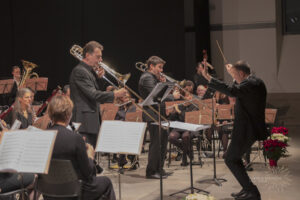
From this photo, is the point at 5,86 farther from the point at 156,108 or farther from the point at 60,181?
the point at 60,181

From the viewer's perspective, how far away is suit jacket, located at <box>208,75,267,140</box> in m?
4.61

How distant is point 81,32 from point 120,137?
799 centimetres

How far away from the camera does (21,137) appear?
316 centimetres

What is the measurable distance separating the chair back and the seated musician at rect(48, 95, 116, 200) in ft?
0.27

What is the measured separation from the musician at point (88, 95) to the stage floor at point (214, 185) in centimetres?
96

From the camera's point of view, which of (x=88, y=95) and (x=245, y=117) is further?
(x=88, y=95)

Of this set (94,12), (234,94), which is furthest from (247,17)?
(234,94)

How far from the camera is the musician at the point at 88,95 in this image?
15.4 ft

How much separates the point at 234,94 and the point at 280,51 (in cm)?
806

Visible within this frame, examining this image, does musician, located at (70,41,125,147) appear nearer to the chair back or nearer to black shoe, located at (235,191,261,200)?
the chair back

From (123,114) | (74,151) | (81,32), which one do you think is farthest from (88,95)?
(81,32)

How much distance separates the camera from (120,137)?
381 cm

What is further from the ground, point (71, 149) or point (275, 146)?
point (71, 149)

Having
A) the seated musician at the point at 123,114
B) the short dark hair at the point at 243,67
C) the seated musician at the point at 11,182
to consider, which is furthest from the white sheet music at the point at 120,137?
the seated musician at the point at 123,114
